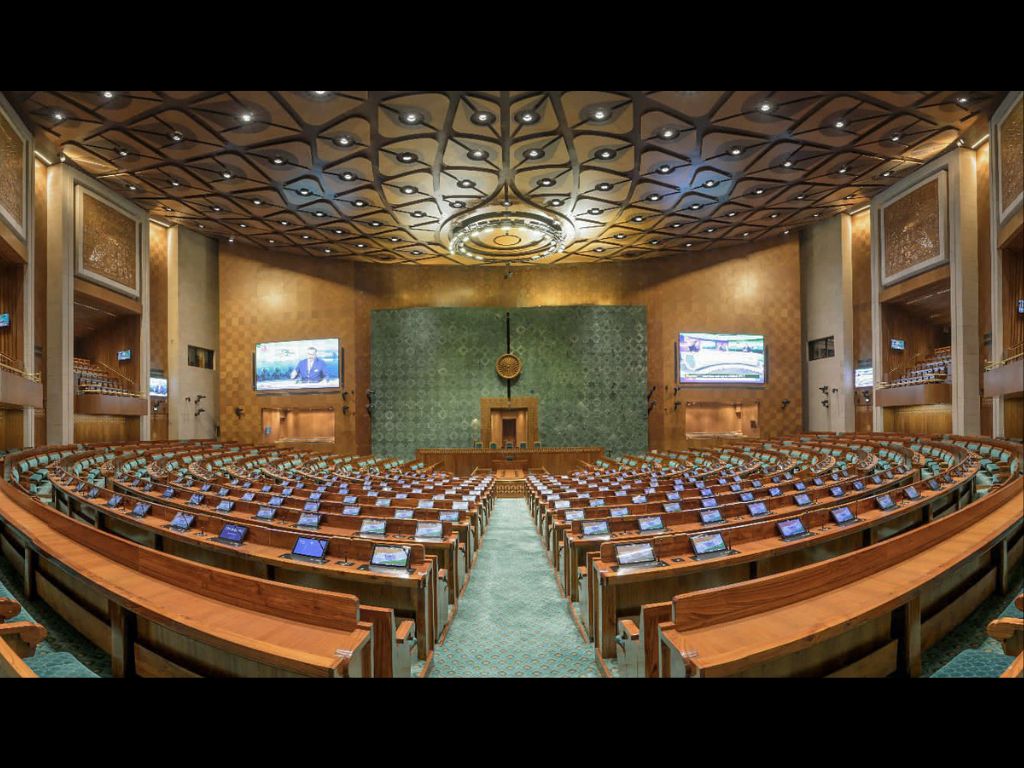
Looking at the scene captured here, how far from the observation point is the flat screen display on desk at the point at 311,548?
356 cm

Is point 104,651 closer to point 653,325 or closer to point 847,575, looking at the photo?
point 847,575

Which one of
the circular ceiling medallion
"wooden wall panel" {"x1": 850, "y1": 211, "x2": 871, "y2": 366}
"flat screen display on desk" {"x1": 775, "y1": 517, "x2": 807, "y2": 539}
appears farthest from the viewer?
the circular ceiling medallion

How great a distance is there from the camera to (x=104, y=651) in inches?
114

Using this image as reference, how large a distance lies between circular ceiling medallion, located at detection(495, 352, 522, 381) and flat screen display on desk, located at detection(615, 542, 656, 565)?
1471 cm

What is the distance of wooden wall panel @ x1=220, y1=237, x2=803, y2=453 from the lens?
1805 centimetres

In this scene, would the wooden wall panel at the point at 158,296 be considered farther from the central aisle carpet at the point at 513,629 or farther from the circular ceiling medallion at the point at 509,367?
the central aisle carpet at the point at 513,629

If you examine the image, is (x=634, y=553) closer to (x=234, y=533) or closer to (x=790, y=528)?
(x=790, y=528)

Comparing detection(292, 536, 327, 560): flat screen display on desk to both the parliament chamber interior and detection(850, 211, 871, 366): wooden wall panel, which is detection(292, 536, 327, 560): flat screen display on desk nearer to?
the parliament chamber interior

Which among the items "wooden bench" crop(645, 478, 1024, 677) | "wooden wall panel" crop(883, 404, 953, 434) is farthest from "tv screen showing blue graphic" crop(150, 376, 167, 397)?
"wooden wall panel" crop(883, 404, 953, 434)

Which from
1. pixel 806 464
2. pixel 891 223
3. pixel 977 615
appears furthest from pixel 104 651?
pixel 891 223

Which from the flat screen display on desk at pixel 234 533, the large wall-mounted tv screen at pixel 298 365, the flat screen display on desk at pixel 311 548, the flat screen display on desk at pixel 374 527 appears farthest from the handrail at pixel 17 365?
the flat screen display on desk at pixel 311 548

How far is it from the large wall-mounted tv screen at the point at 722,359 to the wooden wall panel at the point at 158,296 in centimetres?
1781

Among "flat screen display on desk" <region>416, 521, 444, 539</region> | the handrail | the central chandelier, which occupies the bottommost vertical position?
"flat screen display on desk" <region>416, 521, 444, 539</region>

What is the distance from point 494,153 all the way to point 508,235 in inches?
143
